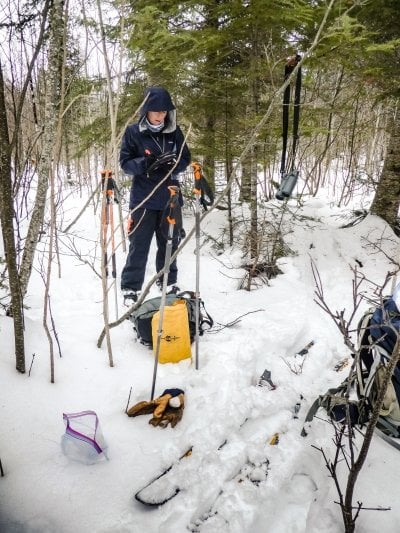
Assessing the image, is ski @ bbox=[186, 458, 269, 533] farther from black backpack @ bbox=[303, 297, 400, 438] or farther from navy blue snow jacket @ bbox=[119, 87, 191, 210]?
navy blue snow jacket @ bbox=[119, 87, 191, 210]

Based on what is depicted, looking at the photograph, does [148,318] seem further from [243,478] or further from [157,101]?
[157,101]

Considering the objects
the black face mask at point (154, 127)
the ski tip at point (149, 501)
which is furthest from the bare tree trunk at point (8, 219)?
the black face mask at point (154, 127)

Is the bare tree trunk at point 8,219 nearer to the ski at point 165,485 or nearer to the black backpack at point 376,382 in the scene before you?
the ski at point 165,485

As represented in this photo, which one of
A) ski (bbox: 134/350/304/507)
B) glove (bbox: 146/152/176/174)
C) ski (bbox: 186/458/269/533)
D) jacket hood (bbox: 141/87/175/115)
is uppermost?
jacket hood (bbox: 141/87/175/115)

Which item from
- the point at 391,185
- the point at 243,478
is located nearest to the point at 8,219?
the point at 243,478

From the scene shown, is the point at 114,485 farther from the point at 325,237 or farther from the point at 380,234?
the point at 380,234

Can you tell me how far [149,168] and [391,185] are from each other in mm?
4597

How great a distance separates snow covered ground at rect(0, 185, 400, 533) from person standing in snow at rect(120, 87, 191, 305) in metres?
0.65

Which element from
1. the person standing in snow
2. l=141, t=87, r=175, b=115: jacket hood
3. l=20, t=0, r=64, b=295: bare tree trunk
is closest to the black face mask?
the person standing in snow

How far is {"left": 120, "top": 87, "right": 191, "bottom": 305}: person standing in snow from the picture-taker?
142 inches

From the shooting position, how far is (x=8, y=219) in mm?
1923

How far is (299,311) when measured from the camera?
13.3 ft

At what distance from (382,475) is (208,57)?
642cm

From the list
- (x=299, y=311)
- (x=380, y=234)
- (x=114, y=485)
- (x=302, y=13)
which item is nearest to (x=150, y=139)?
(x=302, y=13)
